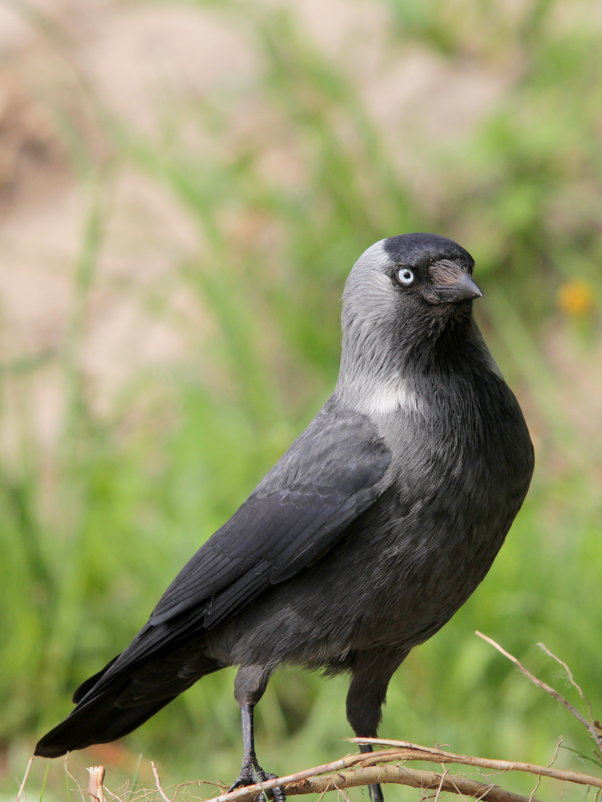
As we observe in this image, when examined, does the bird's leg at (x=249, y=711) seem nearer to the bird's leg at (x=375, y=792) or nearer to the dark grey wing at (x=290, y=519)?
the dark grey wing at (x=290, y=519)

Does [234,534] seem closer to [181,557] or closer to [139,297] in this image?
[181,557]

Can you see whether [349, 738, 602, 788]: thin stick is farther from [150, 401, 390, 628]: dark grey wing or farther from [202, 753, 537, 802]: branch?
[150, 401, 390, 628]: dark grey wing

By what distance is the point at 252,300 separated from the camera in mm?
5645

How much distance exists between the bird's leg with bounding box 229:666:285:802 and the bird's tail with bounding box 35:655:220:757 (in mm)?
184

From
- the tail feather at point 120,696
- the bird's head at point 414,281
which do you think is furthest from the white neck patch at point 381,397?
the tail feather at point 120,696

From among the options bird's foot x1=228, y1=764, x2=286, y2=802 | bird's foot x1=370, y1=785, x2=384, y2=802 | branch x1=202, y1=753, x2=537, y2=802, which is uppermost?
branch x1=202, y1=753, x2=537, y2=802

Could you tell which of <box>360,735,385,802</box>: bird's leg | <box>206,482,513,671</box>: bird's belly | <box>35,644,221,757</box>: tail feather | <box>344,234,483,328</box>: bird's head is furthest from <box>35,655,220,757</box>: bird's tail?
<box>344,234,483,328</box>: bird's head

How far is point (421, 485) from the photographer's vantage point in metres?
2.33

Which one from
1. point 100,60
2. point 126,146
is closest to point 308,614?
point 126,146

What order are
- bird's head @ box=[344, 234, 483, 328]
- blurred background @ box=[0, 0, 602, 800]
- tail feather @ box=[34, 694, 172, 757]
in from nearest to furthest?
bird's head @ box=[344, 234, 483, 328]
tail feather @ box=[34, 694, 172, 757]
blurred background @ box=[0, 0, 602, 800]

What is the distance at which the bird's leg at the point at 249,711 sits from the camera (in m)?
2.45

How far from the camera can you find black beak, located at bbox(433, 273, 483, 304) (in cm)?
238

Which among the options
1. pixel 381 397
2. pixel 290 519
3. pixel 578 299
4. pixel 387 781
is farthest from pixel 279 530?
pixel 578 299

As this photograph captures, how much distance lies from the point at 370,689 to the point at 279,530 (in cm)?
46
